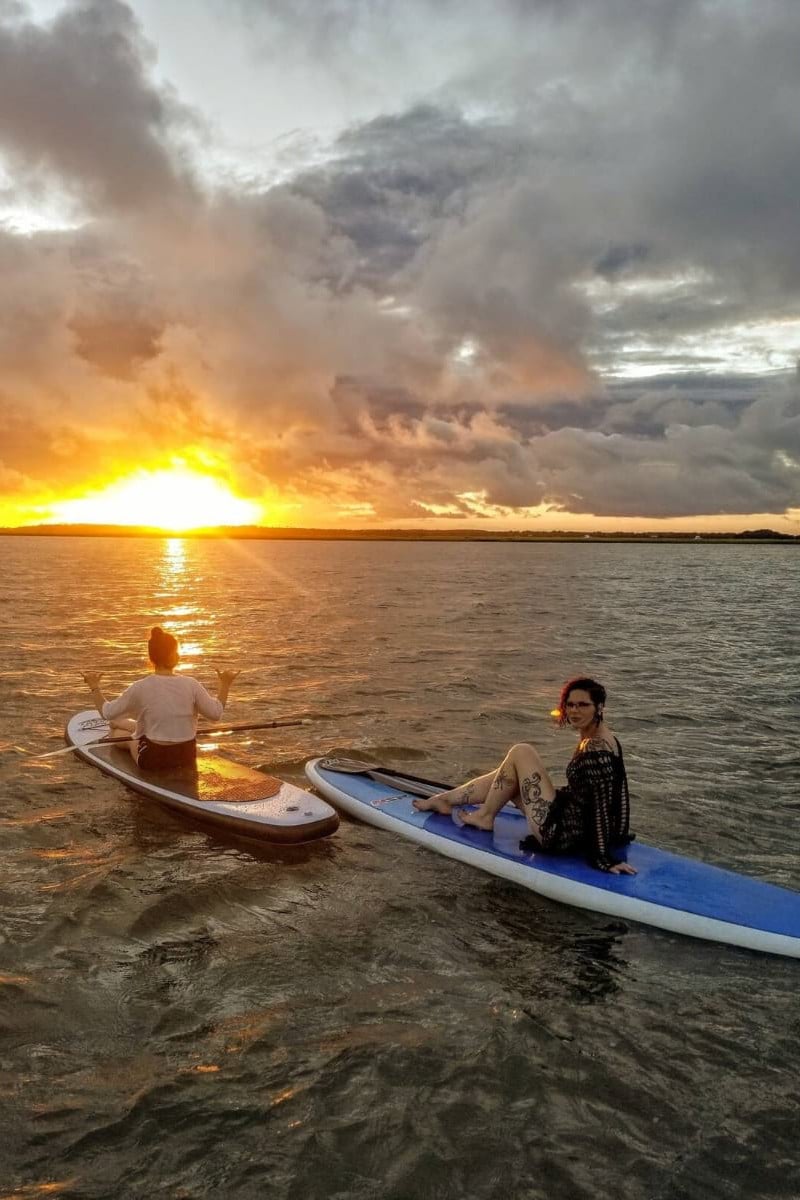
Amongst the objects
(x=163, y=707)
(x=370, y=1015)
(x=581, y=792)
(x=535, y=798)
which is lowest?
(x=370, y=1015)

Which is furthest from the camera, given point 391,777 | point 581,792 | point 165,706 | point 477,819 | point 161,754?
point 391,777

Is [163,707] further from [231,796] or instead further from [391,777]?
[391,777]

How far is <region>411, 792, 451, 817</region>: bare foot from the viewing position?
31.4 ft

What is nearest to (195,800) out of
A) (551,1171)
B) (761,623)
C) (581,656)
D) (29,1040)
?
(29,1040)

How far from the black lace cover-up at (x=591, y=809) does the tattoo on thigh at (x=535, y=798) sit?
0.08 meters

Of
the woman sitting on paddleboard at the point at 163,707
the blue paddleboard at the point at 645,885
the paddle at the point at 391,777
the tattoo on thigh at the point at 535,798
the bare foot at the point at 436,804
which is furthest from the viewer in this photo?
the paddle at the point at 391,777

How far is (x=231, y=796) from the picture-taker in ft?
32.6

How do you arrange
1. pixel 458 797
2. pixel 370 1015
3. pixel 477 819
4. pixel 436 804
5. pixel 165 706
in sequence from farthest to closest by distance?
pixel 165 706 < pixel 436 804 < pixel 458 797 < pixel 477 819 < pixel 370 1015

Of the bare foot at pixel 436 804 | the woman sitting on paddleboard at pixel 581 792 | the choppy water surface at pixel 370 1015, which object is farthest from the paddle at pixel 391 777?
the woman sitting on paddleboard at pixel 581 792

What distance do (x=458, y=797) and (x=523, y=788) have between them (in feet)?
3.98

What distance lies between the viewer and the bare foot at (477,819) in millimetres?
9055

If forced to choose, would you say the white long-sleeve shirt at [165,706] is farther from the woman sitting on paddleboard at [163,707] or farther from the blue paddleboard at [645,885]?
the blue paddleboard at [645,885]

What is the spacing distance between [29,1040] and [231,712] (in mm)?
11423

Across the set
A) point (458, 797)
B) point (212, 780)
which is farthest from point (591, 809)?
point (212, 780)
